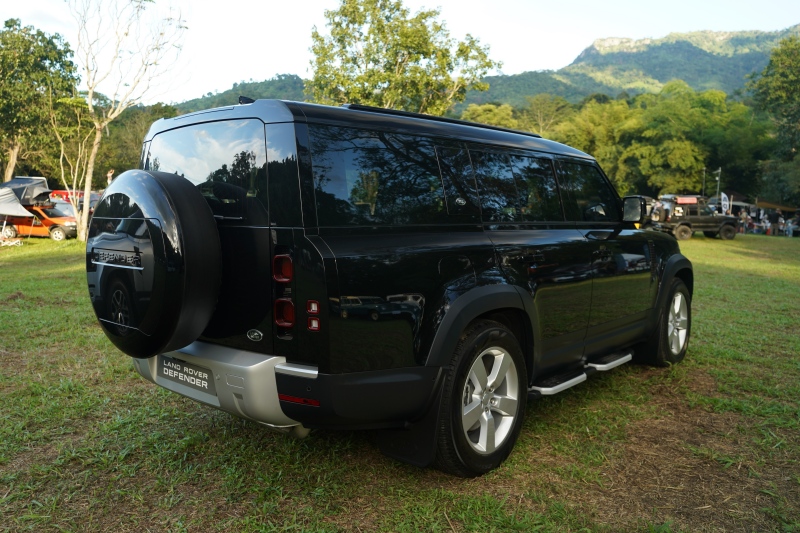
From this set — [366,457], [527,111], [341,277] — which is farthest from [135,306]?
[527,111]

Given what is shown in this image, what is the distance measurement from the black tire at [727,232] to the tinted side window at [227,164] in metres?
30.1

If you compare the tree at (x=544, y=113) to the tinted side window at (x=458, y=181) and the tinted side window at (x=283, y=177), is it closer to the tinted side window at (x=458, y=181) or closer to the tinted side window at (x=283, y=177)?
the tinted side window at (x=458, y=181)

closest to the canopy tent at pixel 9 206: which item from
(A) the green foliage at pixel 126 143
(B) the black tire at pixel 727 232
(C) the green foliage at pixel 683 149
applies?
(A) the green foliage at pixel 126 143

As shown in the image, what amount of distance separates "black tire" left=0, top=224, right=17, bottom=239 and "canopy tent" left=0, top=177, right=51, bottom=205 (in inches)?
37.7

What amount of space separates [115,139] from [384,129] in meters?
56.3

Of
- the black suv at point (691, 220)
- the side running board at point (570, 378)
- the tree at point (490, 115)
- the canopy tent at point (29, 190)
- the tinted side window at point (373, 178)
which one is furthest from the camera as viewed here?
the tree at point (490, 115)

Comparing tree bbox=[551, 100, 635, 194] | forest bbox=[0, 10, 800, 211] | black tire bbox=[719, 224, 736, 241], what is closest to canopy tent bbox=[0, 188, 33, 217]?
forest bbox=[0, 10, 800, 211]

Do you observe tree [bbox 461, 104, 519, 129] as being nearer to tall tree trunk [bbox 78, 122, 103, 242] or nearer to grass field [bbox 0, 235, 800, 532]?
tall tree trunk [bbox 78, 122, 103, 242]

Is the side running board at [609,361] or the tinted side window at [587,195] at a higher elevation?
the tinted side window at [587,195]

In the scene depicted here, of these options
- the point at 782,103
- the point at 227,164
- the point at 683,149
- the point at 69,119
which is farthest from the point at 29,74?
the point at 782,103

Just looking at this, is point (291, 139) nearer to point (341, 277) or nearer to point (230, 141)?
point (230, 141)

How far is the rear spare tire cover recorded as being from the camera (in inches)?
116

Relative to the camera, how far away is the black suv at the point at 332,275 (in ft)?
A: 9.61

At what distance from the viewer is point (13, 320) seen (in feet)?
25.1
